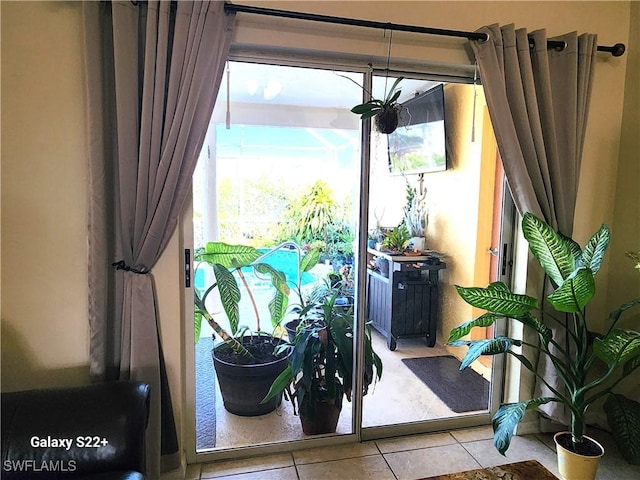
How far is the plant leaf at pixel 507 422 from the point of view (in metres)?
1.82

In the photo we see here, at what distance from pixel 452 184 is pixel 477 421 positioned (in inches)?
60.4

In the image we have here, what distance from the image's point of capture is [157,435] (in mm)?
1833

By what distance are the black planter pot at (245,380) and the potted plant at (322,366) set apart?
0.08m

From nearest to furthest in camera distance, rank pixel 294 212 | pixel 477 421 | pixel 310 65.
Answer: pixel 310 65 < pixel 294 212 < pixel 477 421

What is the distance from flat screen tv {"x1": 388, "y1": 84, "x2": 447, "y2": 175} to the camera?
236cm

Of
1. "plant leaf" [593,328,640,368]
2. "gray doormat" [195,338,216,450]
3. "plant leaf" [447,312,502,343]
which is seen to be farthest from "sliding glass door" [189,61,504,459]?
"plant leaf" [593,328,640,368]

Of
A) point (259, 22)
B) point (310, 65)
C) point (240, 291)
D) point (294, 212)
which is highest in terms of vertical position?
point (259, 22)

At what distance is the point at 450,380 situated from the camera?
267cm

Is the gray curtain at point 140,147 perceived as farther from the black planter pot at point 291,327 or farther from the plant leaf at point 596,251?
the plant leaf at point 596,251

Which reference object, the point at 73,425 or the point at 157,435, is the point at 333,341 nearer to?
the point at 157,435

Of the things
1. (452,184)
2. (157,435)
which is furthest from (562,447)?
(157,435)

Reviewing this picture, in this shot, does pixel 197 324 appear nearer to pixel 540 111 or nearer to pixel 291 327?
pixel 291 327

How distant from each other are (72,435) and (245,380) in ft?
3.25

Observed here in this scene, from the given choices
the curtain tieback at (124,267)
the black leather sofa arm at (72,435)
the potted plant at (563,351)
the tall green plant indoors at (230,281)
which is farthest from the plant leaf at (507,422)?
the curtain tieback at (124,267)
